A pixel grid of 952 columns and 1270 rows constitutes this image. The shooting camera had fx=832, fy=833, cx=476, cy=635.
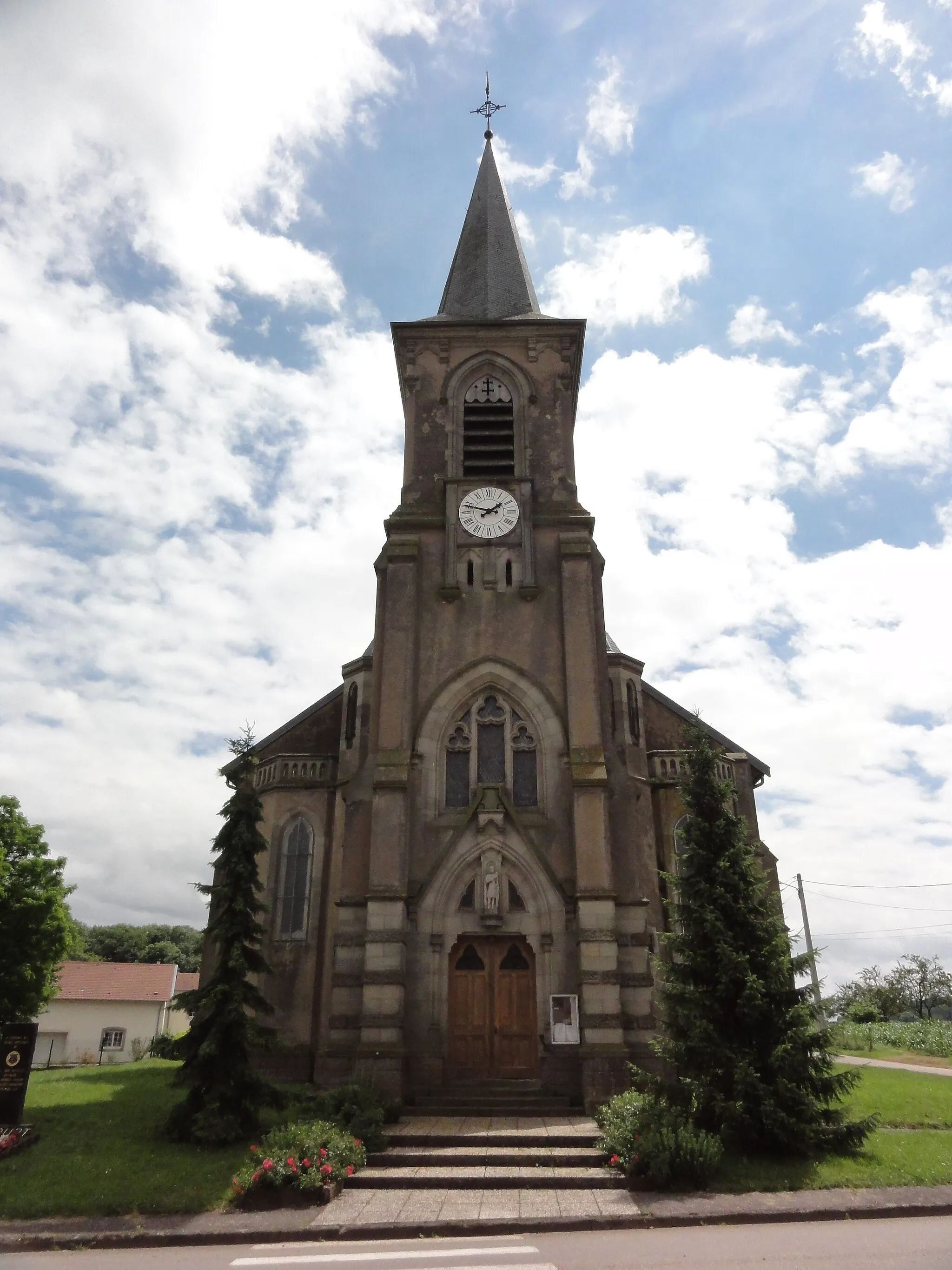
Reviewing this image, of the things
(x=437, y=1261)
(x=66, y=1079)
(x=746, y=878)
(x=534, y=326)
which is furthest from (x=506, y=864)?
(x=534, y=326)

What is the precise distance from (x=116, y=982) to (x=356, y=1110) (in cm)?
4372

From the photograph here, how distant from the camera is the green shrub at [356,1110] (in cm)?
1321

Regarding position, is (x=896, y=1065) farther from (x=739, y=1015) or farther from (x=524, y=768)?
(x=739, y=1015)

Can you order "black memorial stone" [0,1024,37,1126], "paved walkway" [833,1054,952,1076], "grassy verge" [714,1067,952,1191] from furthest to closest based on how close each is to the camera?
"paved walkway" [833,1054,952,1076] → "black memorial stone" [0,1024,37,1126] → "grassy verge" [714,1067,952,1191]

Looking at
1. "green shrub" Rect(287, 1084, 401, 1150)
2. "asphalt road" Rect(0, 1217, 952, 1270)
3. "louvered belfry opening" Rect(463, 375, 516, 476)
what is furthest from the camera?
"louvered belfry opening" Rect(463, 375, 516, 476)

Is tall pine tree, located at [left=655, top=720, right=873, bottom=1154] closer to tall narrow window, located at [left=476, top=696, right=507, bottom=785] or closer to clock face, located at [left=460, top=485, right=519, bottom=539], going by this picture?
tall narrow window, located at [left=476, top=696, right=507, bottom=785]

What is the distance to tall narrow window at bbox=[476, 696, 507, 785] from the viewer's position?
1961 centimetres

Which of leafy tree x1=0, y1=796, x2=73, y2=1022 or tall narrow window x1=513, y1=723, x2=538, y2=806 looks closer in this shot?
tall narrow window x1=513, y1=723, x2=538, y2=806

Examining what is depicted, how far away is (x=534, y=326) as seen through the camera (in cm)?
2412

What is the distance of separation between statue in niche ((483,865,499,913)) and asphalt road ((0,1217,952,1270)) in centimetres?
797

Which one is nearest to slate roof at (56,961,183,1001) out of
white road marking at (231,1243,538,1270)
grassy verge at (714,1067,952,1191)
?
grassy verge at (714,1067,952,1191)

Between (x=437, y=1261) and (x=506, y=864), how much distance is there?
31.7ft

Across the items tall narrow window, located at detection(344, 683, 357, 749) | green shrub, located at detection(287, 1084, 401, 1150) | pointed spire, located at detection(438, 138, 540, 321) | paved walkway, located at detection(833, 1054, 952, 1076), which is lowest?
green shrub, located at detection(287, 1084, 401, 1150)

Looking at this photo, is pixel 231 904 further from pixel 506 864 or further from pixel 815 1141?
pixel 815 1141
